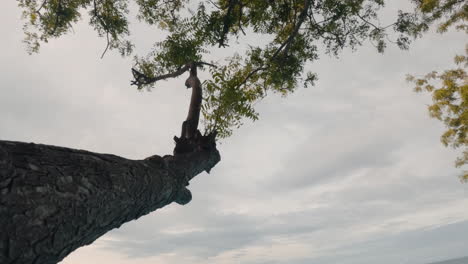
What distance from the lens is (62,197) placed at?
2479 millimetres

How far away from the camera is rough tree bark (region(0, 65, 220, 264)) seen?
206 cm

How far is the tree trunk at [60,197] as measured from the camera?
81.2 inches

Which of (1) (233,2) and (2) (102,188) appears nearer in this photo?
(2) (102,188)

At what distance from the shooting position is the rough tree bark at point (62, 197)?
206 centimetres

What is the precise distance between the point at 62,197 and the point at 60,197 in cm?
2

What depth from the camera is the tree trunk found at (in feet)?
6.77

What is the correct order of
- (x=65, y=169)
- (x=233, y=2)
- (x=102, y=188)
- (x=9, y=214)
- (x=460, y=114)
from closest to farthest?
(x=9, y=214), (x=65, y=169), (x=102, y=188), (x=233, y=2), (x=460, y=114)

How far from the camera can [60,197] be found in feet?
8.07

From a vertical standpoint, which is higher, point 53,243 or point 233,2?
point 233,2

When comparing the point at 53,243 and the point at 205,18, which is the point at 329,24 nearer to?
the point at 205,18

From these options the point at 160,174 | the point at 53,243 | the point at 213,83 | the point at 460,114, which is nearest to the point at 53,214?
the point at 53,243

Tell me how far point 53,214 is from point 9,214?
1.19 ft

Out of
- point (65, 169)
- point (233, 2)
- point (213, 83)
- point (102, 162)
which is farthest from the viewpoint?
point (233, 2)

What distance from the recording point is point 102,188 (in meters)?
3.00
